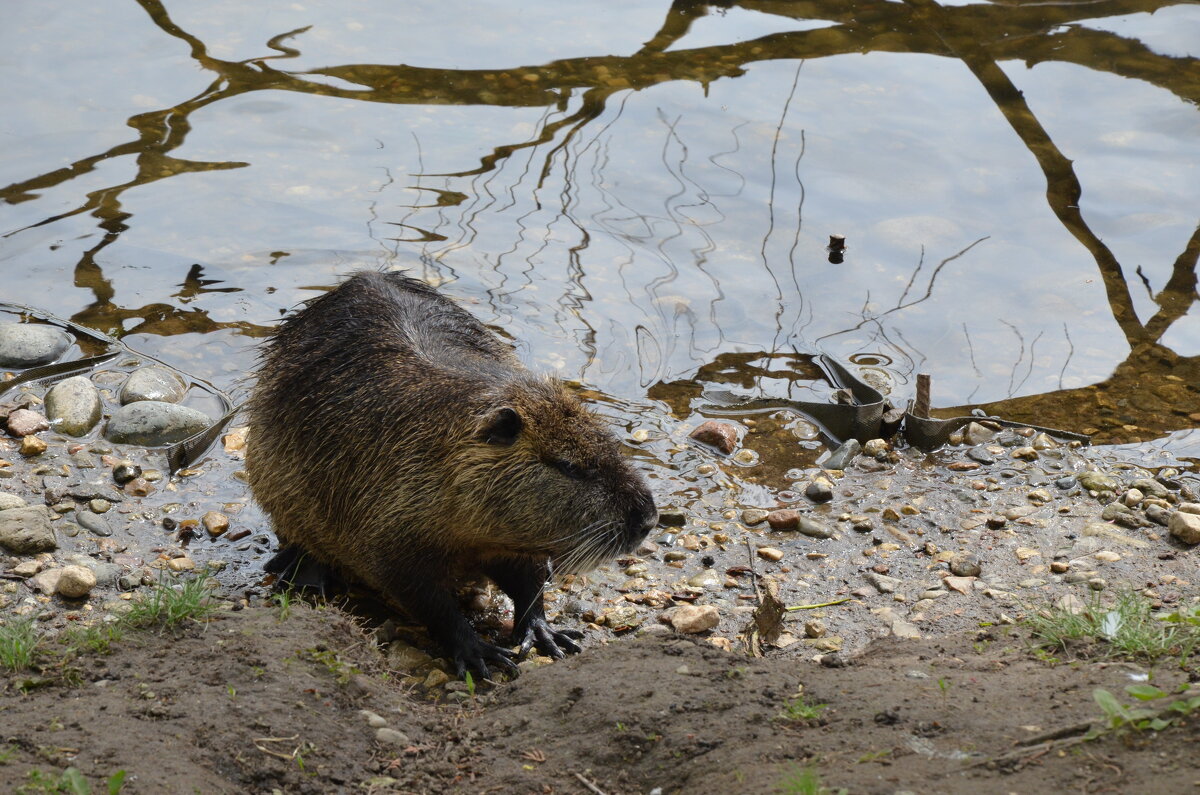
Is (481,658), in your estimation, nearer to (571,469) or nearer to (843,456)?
(571,469)

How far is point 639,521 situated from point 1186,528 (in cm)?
234

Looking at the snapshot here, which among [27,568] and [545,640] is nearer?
[545,640]

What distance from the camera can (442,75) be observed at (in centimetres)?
863

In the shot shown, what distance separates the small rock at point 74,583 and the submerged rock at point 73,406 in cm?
123

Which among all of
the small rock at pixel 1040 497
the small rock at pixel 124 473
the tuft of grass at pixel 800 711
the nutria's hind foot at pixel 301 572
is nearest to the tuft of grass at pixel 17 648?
the nutria's hind foot at pixel 301 572

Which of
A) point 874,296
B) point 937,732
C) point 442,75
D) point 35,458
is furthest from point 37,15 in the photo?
point 937,732

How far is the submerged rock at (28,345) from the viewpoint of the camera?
5730mm

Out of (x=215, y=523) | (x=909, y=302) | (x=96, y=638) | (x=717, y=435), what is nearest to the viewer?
(x=96, y=638)

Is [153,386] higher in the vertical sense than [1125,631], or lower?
lower

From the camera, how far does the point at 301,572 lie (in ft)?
14.9

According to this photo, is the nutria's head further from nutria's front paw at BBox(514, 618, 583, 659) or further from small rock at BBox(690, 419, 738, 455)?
small rock at BBox(690, 419, 738, 455)

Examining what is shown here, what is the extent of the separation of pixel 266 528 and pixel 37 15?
20.6ft

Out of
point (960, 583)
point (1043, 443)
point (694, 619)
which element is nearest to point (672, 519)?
point (694, 619)

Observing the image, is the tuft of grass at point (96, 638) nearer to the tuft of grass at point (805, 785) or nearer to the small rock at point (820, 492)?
the tuft of grass at point (805, 785)
